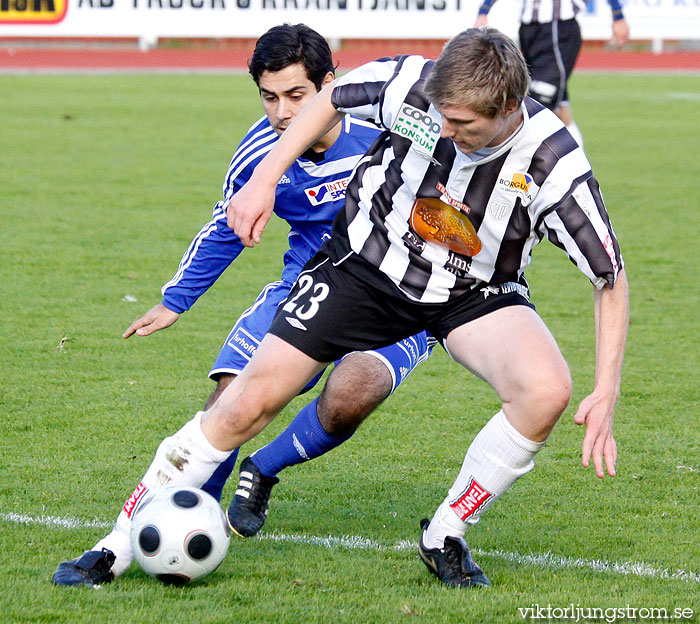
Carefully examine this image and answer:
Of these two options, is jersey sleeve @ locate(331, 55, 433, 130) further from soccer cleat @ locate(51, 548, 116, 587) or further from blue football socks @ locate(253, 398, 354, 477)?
soccer cleat @ locate(51, 548, 116, 587)

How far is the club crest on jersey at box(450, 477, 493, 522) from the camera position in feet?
11.4

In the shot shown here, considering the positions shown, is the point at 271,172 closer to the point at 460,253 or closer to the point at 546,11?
the point at 460,253

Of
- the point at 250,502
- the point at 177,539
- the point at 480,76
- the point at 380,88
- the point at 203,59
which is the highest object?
the point at 480,76

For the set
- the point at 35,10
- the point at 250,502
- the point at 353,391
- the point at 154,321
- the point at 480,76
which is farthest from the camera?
the point at 35,10

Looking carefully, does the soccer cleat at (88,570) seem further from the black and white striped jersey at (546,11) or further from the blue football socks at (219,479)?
the black and white striped jersey at (546,11)

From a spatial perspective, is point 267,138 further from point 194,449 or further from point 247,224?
point 194,449

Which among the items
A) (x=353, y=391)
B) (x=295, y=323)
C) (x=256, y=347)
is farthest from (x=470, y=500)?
(x=256, y=347)

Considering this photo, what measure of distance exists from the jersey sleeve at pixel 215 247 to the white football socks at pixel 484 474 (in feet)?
4.17

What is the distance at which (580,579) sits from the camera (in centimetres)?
354

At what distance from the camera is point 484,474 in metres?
3.44

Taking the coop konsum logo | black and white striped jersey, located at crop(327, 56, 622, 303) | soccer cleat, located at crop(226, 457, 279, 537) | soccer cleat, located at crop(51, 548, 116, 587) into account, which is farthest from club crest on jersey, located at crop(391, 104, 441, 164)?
the coop konsum logo

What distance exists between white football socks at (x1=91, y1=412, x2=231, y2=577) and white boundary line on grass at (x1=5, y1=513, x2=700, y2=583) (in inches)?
18.9

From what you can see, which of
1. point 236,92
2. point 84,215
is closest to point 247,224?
point 84,215

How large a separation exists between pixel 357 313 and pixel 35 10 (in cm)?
2198
